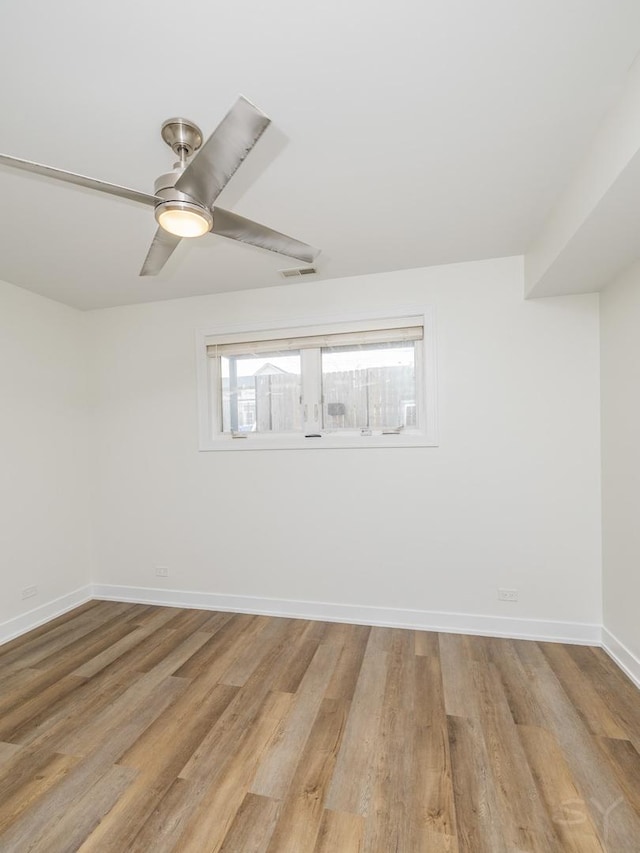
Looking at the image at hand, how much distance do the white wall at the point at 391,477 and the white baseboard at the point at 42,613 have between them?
187mm

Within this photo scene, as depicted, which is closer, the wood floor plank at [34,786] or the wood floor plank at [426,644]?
the wood floor plank at [34,786]

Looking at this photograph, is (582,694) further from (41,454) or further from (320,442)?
(41,454)

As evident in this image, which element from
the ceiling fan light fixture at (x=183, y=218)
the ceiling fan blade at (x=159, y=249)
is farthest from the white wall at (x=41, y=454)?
the ceiling fan light fixture at (x=183, y=218)

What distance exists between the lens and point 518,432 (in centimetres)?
269

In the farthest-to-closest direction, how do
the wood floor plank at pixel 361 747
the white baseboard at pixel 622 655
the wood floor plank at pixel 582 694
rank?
1. the white baseboard at pixel 622 655
2. the wood floor plank at pixel 582 694
3. the wood floor plank at pixel 361 747

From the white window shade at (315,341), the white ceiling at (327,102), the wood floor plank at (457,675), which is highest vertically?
the white ceiling at (327,102)

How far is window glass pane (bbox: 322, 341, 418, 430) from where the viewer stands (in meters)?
3.00

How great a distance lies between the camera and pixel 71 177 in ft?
3.99

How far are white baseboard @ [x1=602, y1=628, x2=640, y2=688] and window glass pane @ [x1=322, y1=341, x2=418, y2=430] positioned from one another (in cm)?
177

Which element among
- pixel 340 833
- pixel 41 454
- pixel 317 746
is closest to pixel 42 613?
pixel 41 454

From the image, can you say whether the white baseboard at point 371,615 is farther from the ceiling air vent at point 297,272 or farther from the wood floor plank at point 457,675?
the ceiling air vent at point 297,272

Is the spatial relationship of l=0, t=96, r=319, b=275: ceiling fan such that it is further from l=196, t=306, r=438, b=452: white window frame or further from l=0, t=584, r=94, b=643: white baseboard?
l=0, t=584, r=94, b=643: white baseboard

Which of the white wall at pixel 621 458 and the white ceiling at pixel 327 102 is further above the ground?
the white ceiling at pixel 327 102

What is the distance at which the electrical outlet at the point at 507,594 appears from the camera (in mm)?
2691
